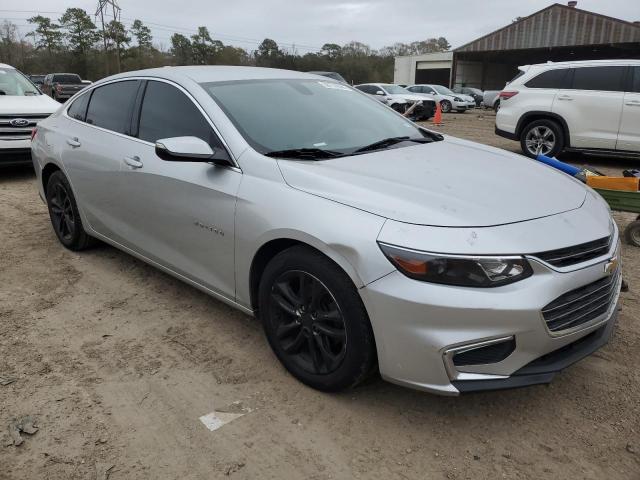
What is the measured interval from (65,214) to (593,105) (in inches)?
328

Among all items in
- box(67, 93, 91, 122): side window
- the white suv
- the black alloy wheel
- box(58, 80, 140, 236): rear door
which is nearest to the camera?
the black alloy wheel

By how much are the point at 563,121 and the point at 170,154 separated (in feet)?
27.3

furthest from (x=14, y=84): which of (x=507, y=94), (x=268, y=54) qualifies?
(x=268, y=54)

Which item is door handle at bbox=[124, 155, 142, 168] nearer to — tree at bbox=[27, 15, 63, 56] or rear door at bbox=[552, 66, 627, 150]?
rear door at bbox=[552, 66, 627, 150]

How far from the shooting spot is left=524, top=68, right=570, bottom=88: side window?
9391 mm

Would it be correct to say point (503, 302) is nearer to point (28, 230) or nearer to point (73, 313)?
point (73, 313)

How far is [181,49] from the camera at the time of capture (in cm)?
6819

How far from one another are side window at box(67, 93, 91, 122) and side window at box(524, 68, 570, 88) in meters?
7.94

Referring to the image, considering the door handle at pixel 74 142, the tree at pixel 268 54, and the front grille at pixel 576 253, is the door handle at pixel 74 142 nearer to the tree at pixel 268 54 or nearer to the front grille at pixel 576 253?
the front grille at pixel 576 253

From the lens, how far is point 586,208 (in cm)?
271

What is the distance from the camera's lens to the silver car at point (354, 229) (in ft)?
7.29

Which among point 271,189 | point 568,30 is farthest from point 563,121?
point 568,30

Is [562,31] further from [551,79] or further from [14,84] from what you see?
[14,84]

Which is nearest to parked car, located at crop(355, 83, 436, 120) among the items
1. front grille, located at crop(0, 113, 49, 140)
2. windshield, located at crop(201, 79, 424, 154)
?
front grille, located at crop(0, 113, 49, 140)
